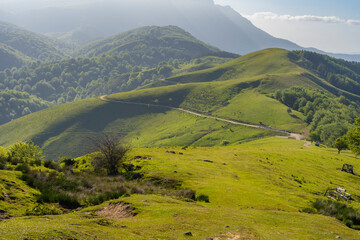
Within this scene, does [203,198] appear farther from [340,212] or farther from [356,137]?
[356,137]

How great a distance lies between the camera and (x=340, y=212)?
103 ft

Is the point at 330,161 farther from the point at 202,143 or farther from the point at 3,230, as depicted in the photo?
the point at 202,143

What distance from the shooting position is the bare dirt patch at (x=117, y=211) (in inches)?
879

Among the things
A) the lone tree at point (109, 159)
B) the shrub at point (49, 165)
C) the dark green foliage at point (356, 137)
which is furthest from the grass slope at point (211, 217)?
the dark green foliage at point (356, 137)

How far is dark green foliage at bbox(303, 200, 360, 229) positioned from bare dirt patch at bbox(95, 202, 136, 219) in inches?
836

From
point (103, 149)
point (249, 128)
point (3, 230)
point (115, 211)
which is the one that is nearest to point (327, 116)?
point (249, 128)

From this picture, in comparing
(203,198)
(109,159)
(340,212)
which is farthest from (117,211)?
(340,212)

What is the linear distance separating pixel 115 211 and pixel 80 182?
1103 centimetres

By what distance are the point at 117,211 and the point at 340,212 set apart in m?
25.9

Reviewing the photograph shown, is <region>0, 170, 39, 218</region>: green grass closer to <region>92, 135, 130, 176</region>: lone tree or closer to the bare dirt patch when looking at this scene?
the bare dirt patch

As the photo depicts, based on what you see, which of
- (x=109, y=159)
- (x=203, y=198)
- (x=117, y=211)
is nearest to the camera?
(x=117, y=211)

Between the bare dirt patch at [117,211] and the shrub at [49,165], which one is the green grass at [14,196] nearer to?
the bare dirt patch at [117,211]

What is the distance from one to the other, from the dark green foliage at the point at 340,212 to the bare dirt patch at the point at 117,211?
21.2 m

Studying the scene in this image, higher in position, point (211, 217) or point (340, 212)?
point (211, 217)
